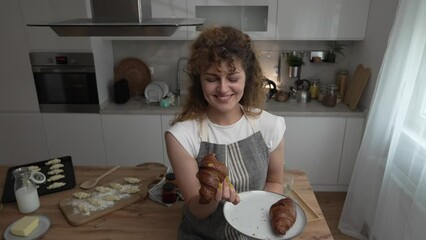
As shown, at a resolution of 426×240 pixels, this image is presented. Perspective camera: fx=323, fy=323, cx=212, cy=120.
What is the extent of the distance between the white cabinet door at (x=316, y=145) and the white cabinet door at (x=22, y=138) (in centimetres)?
213

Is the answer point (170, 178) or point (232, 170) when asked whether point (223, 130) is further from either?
point (170, 178)

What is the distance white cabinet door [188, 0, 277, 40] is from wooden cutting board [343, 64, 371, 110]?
0.80 meters

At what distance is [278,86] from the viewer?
3.11 meters

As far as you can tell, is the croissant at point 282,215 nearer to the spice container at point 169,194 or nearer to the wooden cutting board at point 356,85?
the spice container at point 169,194

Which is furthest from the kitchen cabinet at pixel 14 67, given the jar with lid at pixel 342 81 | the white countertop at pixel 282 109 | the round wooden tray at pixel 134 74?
the jar with lid at pixel 342 81

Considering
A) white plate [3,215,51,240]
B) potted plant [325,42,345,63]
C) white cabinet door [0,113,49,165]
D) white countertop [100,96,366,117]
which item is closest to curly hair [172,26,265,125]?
white plate [3,215,51,240]

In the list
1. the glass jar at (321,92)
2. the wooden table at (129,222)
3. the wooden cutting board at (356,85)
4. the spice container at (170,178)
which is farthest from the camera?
the glass jar at (321,92)

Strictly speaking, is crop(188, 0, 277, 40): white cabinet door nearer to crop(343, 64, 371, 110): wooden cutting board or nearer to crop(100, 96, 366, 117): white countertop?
crop(100, 96, 366, 117): white countertop

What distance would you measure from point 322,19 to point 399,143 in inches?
48.3

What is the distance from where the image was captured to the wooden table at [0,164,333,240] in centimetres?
119

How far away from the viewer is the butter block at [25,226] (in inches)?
45.8

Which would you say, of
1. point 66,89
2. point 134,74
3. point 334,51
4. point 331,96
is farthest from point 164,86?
point 334,51

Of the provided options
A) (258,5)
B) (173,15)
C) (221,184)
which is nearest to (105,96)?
(173,15)

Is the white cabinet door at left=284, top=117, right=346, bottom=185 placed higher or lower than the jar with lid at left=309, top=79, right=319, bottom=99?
lower
